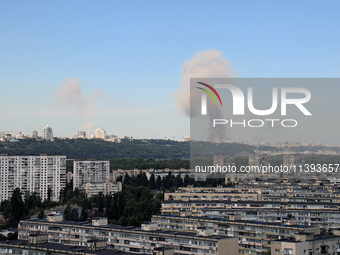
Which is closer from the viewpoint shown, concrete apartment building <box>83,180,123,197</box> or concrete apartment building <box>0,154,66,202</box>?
concrete apartment building <box>83,180,123,197</box>

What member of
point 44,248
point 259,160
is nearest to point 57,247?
point 44,248

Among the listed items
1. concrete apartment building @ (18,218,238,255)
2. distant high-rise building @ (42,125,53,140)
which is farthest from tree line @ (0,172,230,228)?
distant high-rise building @ (42,125,53,140)

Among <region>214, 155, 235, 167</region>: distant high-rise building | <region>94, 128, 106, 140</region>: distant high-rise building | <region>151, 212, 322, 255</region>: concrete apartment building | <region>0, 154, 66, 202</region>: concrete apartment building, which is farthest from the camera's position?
<region>94, 128, 106, 140</region>: distant high-rise building

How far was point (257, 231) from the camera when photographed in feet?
54.5

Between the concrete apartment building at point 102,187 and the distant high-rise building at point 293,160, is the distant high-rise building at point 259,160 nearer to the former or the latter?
the distant high-rise building at point 293,160

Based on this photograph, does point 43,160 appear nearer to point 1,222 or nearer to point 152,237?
point 1,222

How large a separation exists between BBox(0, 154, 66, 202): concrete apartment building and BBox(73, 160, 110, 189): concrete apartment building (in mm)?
3860

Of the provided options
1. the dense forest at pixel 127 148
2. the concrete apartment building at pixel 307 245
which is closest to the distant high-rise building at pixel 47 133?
the dense forest at pixel 127 148

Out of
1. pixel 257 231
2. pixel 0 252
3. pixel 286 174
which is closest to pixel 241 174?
pixel 286 174

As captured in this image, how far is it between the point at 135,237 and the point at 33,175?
3073 cm

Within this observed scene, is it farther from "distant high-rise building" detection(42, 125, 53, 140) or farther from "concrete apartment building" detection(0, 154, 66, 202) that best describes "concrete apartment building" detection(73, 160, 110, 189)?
"distant high-rise building" detection(42, 125, 53, 140)

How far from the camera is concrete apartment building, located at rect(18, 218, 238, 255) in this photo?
14.2 meters

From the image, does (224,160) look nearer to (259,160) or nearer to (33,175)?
(259,160)

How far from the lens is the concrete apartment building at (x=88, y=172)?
163 ft
